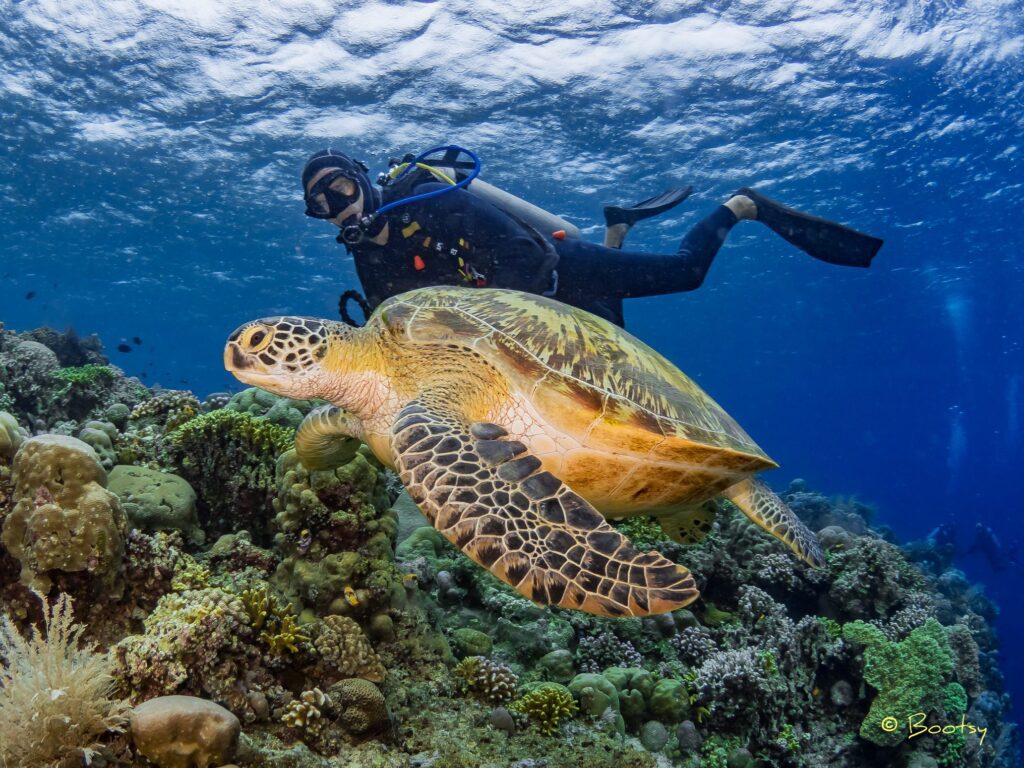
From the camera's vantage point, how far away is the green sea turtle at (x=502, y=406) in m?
2.72

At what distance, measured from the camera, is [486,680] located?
11.5 ft

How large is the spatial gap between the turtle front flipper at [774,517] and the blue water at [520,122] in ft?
36.9

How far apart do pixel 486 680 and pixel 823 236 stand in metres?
6.72

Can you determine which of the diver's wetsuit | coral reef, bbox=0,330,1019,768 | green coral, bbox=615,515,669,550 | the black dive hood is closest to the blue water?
the black dive hood

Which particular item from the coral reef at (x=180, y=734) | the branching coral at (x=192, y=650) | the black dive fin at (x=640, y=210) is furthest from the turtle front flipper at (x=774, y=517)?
the black dive fin at (x=640, y=210)

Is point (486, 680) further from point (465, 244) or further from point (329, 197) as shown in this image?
point (329, 197)

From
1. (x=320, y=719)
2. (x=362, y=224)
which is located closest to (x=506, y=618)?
(x=320, y=719)

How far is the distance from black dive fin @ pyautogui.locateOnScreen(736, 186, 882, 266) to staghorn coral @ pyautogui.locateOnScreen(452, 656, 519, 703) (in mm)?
6200

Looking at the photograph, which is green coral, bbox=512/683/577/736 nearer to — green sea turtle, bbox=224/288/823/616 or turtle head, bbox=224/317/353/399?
green sea turtle, bbox=224/288/823/616

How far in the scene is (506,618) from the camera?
4.34 meters

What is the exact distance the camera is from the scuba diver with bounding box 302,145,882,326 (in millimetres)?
5652

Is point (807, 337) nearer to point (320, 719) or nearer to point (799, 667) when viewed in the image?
point (799, 667)

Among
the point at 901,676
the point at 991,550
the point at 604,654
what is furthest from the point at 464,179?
the point at 991,550

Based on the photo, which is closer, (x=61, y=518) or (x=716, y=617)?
(x=61, y=518)
